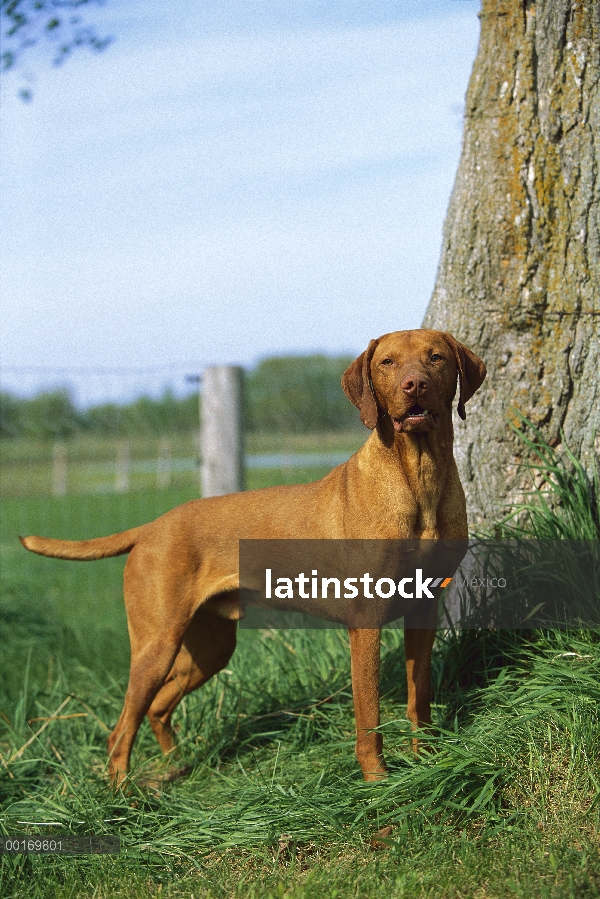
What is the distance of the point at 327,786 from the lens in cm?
339

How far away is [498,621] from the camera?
3.88 metres

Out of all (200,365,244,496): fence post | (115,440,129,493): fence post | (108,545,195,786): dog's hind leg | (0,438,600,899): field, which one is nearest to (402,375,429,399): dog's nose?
(0,438,600,899): field

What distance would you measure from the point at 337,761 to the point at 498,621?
926mm

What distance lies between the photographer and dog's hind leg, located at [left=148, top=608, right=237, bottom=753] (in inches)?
173

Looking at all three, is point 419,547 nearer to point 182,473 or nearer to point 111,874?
point 111,874

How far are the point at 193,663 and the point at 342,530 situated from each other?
4.41 ft

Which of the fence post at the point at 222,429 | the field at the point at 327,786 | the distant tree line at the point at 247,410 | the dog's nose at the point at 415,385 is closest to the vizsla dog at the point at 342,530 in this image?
the dog's nose at the point at 415,385

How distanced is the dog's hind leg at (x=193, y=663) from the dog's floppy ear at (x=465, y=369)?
1728 millimetres

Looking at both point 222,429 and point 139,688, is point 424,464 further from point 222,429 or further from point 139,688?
point 222,429

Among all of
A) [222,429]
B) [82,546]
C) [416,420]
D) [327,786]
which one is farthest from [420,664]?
[222,429]

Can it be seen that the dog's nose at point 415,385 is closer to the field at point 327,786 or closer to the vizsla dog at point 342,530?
the vizsla dog at point 342,530

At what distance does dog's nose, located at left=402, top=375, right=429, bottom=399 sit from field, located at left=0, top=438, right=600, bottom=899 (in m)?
1.24

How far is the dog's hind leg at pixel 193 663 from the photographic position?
14.4ft

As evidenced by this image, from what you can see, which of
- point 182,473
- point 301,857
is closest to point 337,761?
point 301,857
